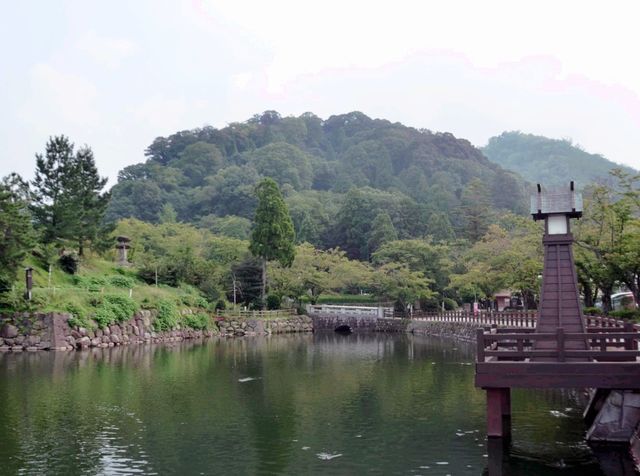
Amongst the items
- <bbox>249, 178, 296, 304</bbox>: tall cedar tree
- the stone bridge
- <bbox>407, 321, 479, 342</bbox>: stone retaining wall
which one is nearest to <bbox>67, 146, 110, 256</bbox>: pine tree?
<bbox>249, 178, 296, 304</bbox>: tall cedar tree

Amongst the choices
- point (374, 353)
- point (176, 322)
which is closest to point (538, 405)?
point (374, 353)

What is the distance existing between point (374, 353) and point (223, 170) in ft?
243

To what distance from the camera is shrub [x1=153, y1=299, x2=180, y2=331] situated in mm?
39656

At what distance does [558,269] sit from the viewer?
14.3 m

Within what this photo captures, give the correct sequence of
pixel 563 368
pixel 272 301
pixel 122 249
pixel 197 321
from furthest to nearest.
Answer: pixel 272 301
pixel 122 249
pixel 197 321
pixel 563 368

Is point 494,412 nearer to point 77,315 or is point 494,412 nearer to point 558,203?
point 558,203

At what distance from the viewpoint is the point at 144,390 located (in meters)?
20.3

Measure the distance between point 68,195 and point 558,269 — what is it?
32.2 metres

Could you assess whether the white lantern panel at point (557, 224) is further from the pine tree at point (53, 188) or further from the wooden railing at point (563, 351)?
the pine tree at point (53, 188)

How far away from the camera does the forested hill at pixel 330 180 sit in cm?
7481

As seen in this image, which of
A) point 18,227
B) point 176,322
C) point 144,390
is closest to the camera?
point 144,390

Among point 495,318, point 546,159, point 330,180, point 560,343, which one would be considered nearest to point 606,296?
point 495,318

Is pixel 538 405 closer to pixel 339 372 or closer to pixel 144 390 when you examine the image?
pixel 339 372

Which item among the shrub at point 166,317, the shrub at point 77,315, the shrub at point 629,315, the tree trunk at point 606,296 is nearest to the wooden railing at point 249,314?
the shrub at point 166,317
